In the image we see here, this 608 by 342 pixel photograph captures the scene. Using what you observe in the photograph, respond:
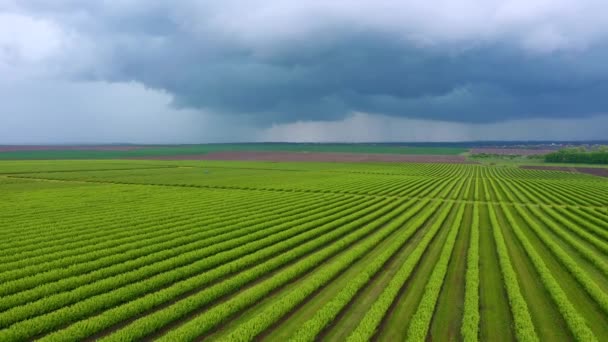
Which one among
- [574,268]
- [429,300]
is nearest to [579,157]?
[574,268]

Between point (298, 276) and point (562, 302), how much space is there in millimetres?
11426

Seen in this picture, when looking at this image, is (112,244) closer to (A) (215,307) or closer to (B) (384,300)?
(A) (215,307)

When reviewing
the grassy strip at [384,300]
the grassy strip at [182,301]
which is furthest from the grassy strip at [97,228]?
the grassy strip at [384,300]

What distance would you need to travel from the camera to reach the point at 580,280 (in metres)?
16.5

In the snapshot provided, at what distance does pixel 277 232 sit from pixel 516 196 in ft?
130

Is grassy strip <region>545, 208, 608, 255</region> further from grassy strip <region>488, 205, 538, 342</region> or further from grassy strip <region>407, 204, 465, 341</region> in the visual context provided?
grassy strip <region>407, 204, 465, 341</region>

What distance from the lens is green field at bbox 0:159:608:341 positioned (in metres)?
11.9

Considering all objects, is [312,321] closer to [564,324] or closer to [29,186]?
[564,324]

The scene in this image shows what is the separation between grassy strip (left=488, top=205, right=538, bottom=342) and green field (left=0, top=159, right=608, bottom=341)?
8 centimetres

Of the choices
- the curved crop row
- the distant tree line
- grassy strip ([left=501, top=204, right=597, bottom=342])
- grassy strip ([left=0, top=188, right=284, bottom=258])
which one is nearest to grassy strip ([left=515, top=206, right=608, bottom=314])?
grassy strip ([left=501, top=204, right=597, bottom=342])

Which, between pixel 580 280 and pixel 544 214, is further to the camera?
pixel 544 214

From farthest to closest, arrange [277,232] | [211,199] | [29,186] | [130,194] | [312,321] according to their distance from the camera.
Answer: [29,186], [130,194], [211,199], [277,232], [312,321]

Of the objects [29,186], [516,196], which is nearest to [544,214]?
[516,196]

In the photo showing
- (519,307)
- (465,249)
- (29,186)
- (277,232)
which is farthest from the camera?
(29,186)
